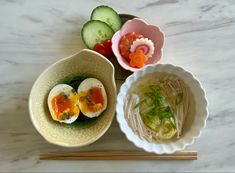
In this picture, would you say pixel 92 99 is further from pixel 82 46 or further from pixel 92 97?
pixel 82 46

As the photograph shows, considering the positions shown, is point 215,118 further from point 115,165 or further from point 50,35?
point 50,35

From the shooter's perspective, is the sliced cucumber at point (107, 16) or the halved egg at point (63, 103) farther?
the sliced cucumber at point (107, 16)

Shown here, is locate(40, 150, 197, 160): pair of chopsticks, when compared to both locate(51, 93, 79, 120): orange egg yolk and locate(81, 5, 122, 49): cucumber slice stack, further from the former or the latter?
locate(81, 5, 122, 49): cucumber slice stack

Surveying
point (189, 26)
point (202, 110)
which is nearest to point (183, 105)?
point (202, 110)

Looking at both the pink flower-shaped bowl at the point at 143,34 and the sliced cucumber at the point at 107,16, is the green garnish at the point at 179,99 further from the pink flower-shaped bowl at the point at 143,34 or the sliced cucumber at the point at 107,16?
the sliced cucumber at the point at 107,16

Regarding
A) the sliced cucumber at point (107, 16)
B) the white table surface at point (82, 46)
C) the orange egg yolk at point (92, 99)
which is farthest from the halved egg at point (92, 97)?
the sliced cucumber at point (107, 16)

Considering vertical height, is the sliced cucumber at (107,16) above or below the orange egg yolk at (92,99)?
above

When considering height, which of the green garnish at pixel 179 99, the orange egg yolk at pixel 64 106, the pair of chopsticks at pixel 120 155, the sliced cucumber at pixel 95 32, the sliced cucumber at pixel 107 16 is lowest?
the pair of chopsticks at pixel 120 155
